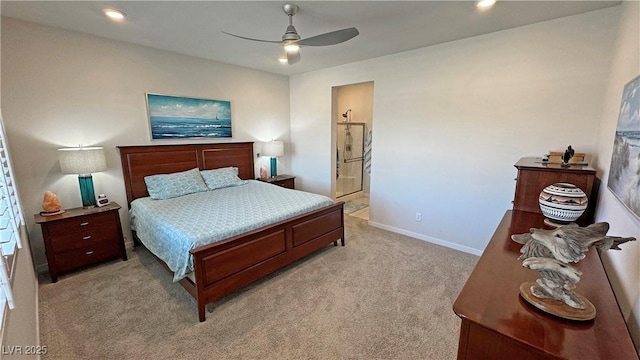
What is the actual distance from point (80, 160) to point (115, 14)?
1.50m

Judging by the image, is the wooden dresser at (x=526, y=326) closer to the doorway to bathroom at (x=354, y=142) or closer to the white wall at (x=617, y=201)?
the white wall at (x=617, y=201)

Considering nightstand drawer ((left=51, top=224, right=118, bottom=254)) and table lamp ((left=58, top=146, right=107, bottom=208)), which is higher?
table lamp ((left=58, top=146, right=107, bottom=208))

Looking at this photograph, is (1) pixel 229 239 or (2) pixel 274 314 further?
(1) pixel 229 239

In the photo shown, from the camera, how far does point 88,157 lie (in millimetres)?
2793

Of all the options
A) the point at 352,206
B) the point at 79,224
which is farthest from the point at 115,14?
the point at 352,206

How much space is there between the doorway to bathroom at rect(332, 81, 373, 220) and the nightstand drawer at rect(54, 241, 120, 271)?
4001 mm

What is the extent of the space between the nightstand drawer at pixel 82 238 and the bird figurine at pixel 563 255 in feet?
12.2

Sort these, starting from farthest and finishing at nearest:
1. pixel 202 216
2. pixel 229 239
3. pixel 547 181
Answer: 1. pixel 202 216
2. pixel 229 239
3. pixel 547 181

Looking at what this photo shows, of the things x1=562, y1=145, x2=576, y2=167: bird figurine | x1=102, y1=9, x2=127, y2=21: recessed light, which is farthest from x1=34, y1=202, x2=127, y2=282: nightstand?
x1=562, y1=145, x2=576, y2=167: bird figurine

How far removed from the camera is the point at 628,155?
130 cm

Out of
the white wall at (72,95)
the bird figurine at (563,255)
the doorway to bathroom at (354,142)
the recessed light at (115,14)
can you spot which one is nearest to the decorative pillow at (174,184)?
the white wall at (72,95)

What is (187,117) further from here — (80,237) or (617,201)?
(617,201)

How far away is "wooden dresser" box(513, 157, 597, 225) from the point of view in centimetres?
189

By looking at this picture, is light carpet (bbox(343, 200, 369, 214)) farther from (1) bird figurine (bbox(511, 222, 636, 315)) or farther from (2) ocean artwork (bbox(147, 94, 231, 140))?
(1) bird figurine (bbox(511, 222, 636, 315))
